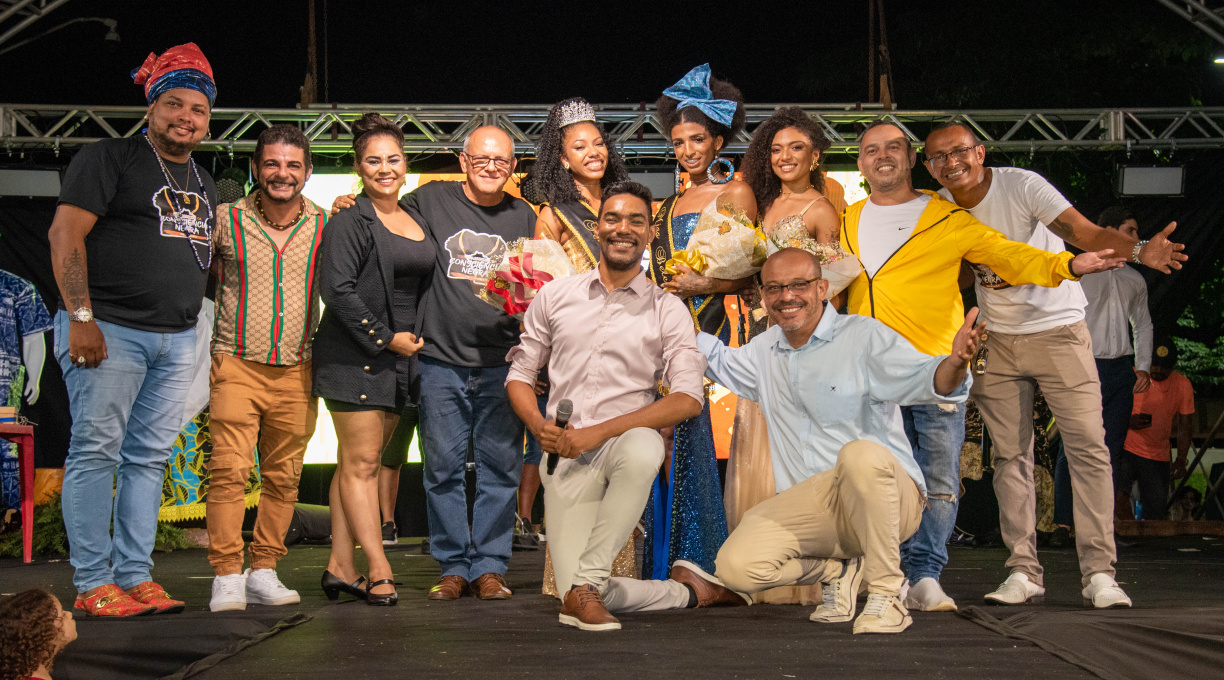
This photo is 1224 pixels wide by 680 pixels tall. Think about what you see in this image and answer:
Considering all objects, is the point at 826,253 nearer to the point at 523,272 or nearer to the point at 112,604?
the point at 523,272

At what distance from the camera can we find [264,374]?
3598 millimetres

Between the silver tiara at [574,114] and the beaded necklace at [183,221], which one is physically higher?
the silver tiara at [574,114]

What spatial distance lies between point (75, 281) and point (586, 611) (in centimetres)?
188

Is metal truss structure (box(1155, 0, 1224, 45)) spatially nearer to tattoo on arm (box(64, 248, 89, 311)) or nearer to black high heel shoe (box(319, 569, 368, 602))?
black high heel shoe (box(319, 569, 368, 602))

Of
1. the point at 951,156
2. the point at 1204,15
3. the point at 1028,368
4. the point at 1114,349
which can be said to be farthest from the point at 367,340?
the point at 1204,15

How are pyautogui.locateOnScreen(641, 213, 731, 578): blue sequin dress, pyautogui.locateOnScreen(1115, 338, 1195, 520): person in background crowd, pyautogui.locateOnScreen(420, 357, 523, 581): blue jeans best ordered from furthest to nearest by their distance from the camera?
pyautogui.locateOnScreen(1115, 338, 1195, 520): person in background crowd → pyautogui.locateOnScreen(420, 357, 523, 581): blue jeans → pyautogui.locateOnScreen(641, 213, 731, 578): blue sequin dress

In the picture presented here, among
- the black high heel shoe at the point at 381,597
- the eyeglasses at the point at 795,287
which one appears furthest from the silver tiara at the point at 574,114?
the black high heel shoe at the point at 381,597

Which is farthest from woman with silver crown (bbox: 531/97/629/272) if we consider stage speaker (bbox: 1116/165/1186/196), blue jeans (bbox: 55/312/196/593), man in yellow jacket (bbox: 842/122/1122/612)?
Result: stage speaker (bbox: 1116/165/1186/196)

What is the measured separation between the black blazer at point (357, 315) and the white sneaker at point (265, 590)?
0.68 meters

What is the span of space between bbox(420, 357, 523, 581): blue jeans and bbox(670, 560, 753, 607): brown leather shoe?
0.67 metres

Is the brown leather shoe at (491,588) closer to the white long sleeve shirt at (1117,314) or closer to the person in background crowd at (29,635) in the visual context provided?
the person in background crowd at (29,635)

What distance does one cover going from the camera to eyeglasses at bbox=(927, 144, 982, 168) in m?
3.66

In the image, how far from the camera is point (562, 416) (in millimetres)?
3088

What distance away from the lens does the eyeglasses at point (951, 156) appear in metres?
3.66
